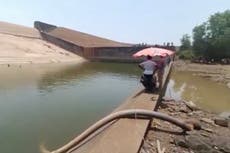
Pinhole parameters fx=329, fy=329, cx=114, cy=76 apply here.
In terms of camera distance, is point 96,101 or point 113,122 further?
point 96,101

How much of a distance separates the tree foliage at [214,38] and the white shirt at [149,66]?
160 feet

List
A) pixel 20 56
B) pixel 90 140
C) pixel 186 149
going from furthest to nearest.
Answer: pixel 20 56 < pixel 90 140 < pixel 186 149

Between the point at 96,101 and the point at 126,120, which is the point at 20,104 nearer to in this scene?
the point at 96,101

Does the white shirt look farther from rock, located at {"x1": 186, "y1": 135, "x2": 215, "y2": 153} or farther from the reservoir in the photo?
rock, located at {"x1": 186, "y1": 135, "x2": 215, "y2": 153}

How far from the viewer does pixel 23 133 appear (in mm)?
11922

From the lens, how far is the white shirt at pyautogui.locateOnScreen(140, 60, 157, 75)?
519 inches

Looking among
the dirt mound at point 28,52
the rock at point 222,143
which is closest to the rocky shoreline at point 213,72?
the dirt mound at point 28,52

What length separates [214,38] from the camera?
61.0m

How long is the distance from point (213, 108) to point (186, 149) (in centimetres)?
1100

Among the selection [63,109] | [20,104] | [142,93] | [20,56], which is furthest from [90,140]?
[20,56]

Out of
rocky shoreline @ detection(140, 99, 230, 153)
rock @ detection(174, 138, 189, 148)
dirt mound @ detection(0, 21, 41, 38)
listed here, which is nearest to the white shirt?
rocky shoreline @ detection(140, 99, 230, 153)

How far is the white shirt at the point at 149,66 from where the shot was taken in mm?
13194

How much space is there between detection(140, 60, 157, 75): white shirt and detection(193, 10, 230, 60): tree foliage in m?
48.7

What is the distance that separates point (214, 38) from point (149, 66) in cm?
5114
